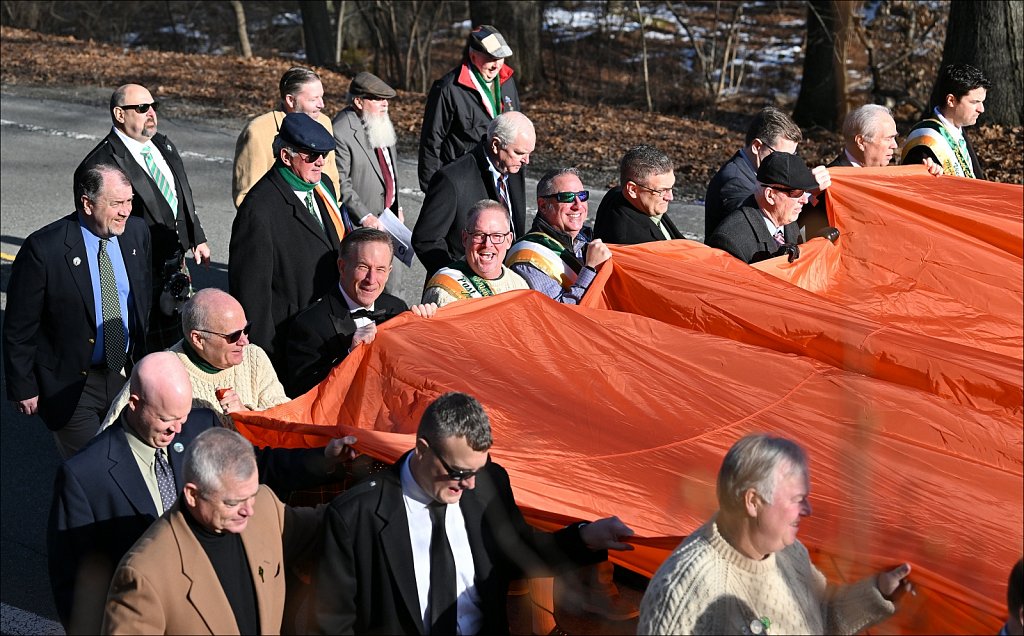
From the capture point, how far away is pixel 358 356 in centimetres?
531

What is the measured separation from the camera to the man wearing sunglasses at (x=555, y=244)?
6414mm

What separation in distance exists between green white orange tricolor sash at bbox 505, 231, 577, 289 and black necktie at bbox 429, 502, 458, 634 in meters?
2.67

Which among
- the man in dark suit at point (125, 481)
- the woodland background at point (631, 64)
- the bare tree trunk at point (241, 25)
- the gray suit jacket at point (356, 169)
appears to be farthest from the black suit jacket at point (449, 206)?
the bare tree trunk at point (241, 25)

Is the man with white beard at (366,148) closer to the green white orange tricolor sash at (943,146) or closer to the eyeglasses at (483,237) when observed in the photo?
the eyeglasses at (483,237)

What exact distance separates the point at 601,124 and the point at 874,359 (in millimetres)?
11797

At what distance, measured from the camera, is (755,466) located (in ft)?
10.5

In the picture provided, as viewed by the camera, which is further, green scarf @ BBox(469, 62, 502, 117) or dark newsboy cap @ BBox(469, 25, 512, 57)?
green scarf @ BBox(469, 62, 502, 117)

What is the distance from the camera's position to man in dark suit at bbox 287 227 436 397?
18.4ft

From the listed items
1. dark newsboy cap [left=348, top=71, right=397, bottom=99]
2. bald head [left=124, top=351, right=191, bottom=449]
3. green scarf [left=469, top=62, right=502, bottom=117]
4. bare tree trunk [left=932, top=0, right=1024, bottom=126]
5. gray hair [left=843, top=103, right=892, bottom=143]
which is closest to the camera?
bald head [left=124, top=351, right=191, bottom=449]

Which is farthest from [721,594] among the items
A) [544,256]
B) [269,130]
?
[269,130]

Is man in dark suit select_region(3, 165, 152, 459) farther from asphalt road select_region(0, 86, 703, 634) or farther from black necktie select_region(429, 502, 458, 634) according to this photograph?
black necktie select_region(429, 502, 458, 634)

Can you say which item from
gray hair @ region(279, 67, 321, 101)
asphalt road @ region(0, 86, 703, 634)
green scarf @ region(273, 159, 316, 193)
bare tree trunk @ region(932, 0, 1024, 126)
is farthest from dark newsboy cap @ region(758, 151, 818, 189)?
bare tree trunk @ region(932, 0, 1024, 126)

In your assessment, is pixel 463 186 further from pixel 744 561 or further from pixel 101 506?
pixel 744 561

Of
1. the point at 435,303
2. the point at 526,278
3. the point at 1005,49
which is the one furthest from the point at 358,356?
the point at 1005,49
